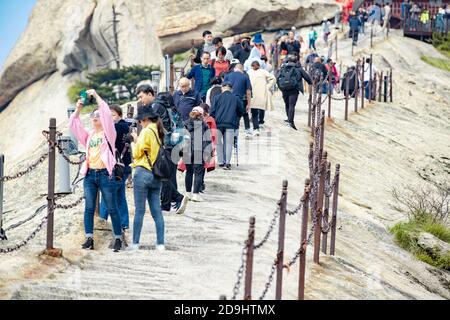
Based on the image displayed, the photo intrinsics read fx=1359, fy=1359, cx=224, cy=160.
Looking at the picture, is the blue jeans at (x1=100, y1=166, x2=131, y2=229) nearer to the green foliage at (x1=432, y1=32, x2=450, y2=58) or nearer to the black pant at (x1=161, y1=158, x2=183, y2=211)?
the black pant at (x1=161, y1=158, x2=183, y2=211)

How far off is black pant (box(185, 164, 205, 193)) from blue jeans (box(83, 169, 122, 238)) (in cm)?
351

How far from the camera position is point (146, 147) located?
644 inches

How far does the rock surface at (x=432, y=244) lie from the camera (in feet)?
68.8

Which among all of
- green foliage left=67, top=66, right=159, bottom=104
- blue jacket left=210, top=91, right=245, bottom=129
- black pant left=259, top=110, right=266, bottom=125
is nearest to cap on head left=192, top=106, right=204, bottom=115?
blue jacket left=210, top=91, right=245, bottom=129

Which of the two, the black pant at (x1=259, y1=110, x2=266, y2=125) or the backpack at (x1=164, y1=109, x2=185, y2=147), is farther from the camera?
the black pant at (x1=259, y1=110, x2=266, y2=125)

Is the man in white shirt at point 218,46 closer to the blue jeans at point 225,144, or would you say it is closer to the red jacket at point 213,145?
the blue jeans at point 225,144

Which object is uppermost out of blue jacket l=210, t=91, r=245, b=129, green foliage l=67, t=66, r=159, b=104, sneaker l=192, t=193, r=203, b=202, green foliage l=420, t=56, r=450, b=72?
blue jacket l=210, t=91, r=245, b=129

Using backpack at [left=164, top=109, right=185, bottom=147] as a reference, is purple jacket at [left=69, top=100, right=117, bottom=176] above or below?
above

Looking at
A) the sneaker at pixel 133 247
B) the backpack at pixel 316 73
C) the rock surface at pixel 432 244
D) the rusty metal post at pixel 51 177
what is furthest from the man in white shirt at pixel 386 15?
the rusty metal post at pixel 51 177

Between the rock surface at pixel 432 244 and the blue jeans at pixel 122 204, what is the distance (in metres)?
5.67

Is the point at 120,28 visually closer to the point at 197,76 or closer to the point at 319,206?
the point at 197,76

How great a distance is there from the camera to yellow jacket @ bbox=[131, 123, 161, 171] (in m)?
16.4

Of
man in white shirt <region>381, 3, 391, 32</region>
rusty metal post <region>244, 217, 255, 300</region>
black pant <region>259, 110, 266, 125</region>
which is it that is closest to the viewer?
rusty metal post <region>244, 217, 255, 300</region>
